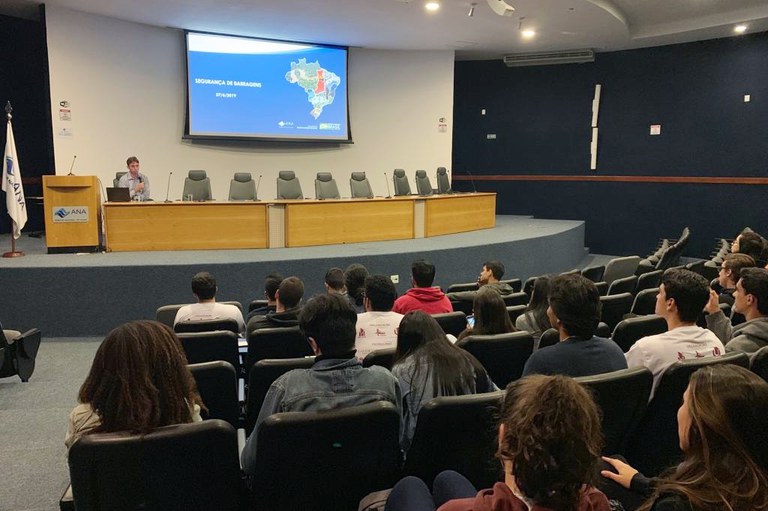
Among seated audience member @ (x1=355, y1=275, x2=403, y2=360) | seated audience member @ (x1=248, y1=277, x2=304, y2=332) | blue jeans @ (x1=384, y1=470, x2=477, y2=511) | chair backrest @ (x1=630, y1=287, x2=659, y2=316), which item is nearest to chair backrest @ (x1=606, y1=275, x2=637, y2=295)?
chair backrest @ (x1=630, y1=287, x2=659, y2=316)

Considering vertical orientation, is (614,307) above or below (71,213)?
below

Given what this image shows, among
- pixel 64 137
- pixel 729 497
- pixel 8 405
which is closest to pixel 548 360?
pixel 729 497

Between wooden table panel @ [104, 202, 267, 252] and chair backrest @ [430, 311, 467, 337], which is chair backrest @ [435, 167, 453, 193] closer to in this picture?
wooden table panel @ [104, 202, 267, 252]

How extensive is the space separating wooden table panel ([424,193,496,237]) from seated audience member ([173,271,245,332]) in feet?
14.2

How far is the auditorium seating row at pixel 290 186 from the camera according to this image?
25.2 ft

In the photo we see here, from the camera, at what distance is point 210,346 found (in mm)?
2992

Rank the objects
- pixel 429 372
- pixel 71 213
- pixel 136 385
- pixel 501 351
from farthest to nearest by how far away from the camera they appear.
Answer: pixel 71 213 < pixel 501 351 < pixel 429 372 < pixel 136 385

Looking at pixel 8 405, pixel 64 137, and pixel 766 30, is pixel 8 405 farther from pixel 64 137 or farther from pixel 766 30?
pixel 766 30

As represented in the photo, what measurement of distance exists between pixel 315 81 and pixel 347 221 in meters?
3.69

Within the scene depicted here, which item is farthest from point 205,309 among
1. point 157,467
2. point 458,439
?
point 458,439

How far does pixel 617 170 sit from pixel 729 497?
33.4ft

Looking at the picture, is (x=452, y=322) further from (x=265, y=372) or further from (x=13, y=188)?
(x=13, y=188)

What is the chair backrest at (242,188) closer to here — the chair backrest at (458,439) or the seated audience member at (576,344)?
the seated audience member at (576,344)

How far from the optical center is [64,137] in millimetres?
7820
